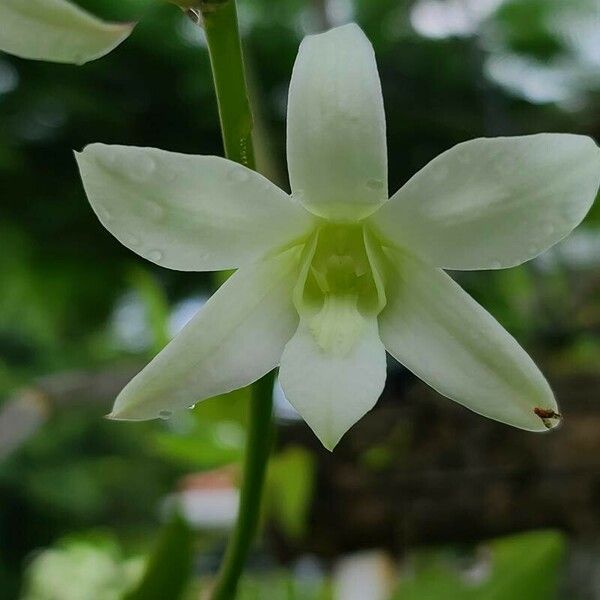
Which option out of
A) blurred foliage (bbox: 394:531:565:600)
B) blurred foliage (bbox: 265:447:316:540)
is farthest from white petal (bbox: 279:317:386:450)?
blurred foliage (bbox: 265:447:316:540)

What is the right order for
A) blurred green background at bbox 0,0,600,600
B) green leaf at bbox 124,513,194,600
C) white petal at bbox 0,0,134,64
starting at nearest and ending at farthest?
white petal at bbox 0,0,134,64, green leaf at bbox 124,513,194,600, blurred green background at bbox 0,0,600,600

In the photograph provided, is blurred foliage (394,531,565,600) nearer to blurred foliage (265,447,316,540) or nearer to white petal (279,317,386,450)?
blurred foliage (265,447,316,540)

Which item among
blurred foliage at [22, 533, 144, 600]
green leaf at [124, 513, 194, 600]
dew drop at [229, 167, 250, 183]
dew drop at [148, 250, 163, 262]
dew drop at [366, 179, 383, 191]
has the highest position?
dew drop at [229, 167, 250, 183]

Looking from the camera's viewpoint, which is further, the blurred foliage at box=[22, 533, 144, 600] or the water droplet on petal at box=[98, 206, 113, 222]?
the blurred foliage at box=[22, 533, 144, 600]

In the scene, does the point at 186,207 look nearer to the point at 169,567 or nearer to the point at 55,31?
the point at 55,31

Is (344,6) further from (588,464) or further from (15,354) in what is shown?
(15,354)

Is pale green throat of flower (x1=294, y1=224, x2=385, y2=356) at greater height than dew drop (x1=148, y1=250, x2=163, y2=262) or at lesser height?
lesser

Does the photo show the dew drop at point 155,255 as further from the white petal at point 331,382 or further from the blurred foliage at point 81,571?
the blurred foliage at point 81,571
